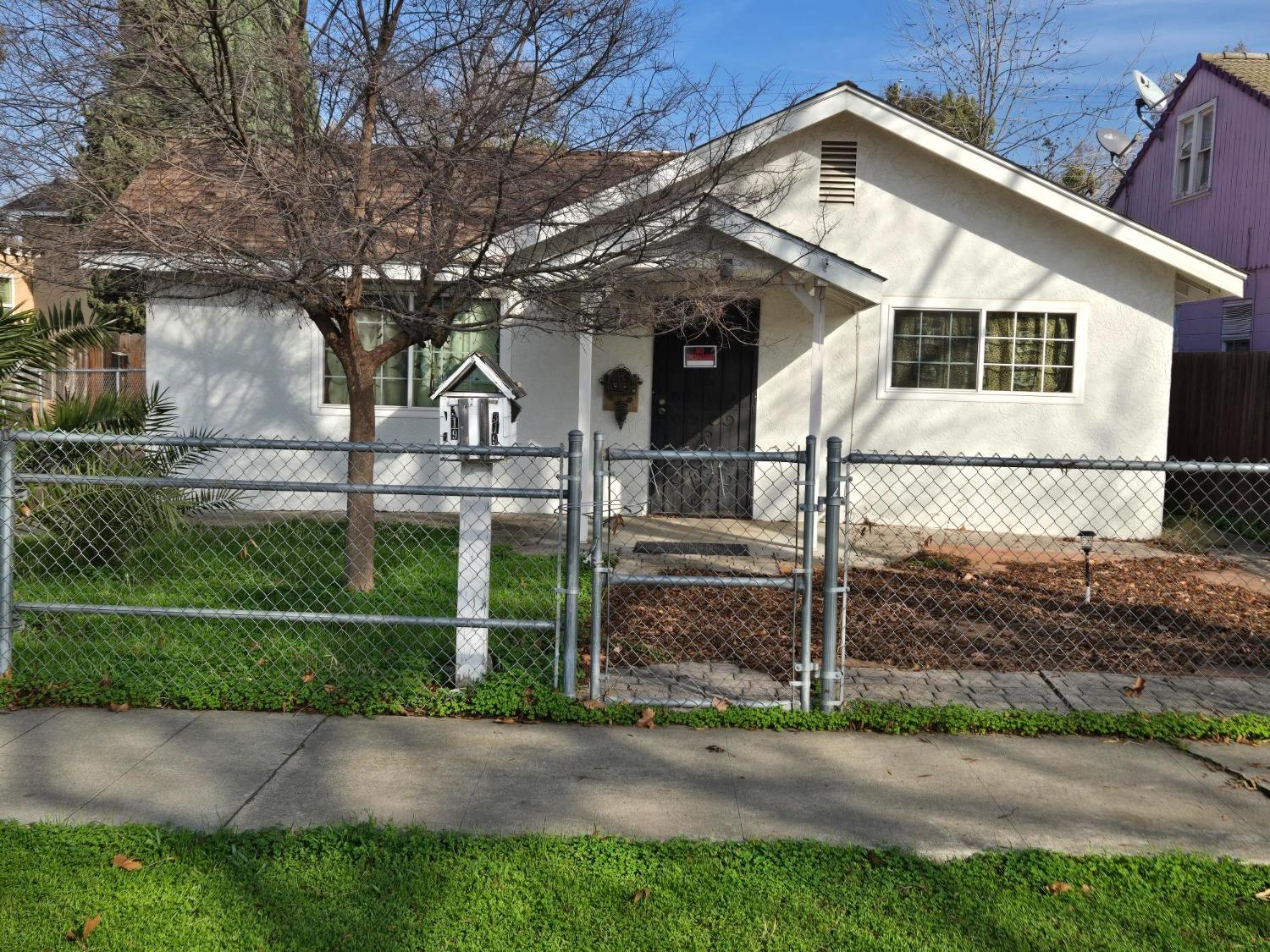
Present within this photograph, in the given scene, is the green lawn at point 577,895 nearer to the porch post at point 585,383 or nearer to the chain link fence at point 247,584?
the chain link fence at point 247,584

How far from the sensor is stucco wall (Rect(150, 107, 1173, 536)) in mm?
12695

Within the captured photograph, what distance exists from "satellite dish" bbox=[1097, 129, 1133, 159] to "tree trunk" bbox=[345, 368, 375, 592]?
47.9 ft

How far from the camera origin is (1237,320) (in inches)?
704

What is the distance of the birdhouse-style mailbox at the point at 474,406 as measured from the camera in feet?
20.4

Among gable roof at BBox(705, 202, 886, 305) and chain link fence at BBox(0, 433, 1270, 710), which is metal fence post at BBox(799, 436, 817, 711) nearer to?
chain link fence at BBox(0, 433, 1270, 710)

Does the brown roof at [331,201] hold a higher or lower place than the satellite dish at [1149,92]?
lower

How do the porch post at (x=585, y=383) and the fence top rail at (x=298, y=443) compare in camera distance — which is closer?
the fence top rail at (x=298, y=443)

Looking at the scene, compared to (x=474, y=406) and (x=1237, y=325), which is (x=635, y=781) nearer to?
(x=474, y=406)

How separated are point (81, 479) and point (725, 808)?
3.51 m

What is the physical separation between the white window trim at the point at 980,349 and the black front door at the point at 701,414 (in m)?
1.45

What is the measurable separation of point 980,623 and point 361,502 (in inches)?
178

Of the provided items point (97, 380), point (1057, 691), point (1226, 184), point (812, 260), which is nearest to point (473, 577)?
point (1057, 691)

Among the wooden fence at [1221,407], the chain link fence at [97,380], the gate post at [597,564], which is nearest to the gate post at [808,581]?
the gate post at [597,564]

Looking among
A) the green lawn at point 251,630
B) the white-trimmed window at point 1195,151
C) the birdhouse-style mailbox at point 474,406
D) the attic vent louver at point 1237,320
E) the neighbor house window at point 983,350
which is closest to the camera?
the green lawn at point 251,630
